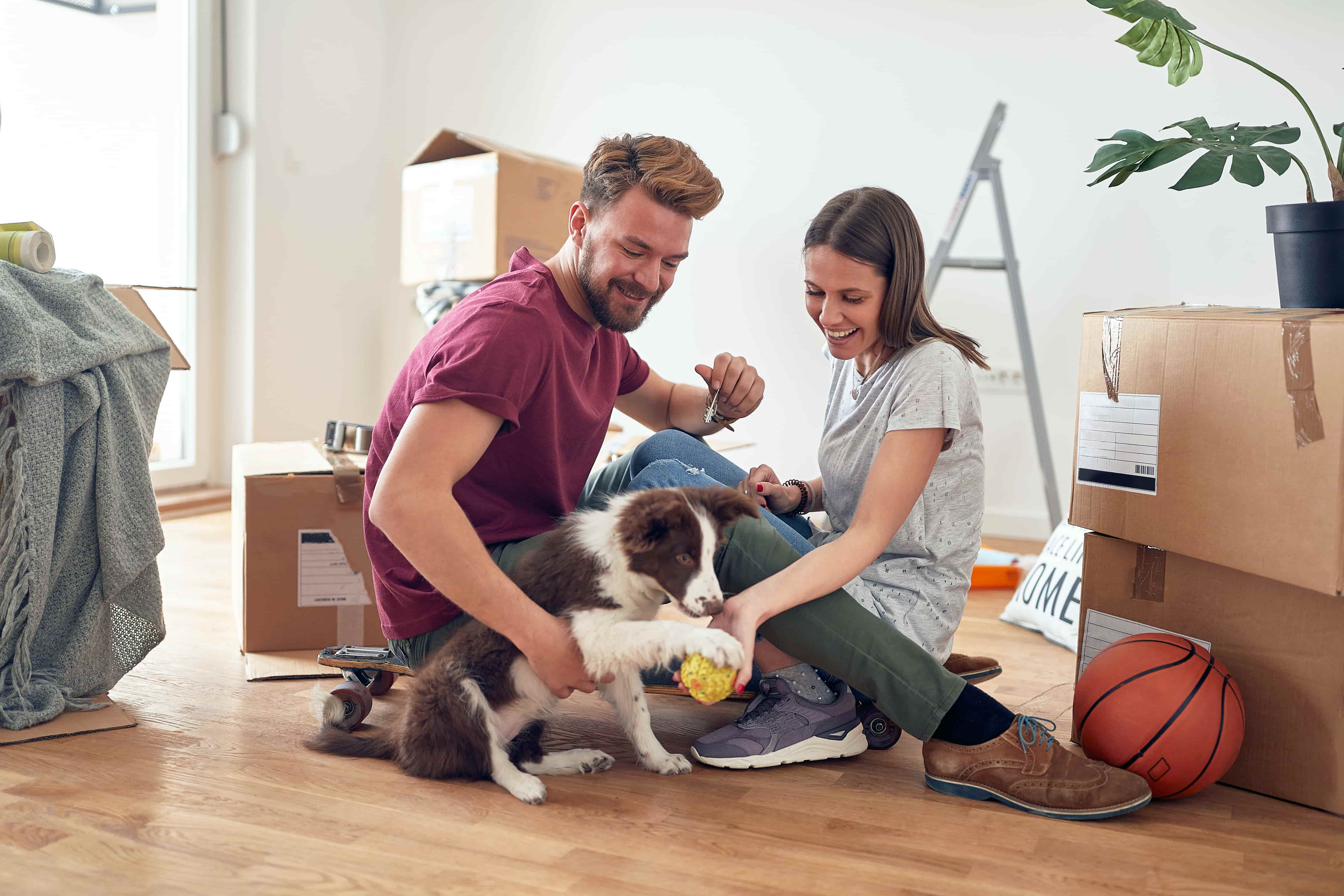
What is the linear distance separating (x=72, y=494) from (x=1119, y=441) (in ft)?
5.92

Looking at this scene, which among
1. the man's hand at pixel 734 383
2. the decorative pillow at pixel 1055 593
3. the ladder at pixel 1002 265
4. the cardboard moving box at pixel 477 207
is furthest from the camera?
the ladder at pixel 1002 265

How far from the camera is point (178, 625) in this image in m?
2.37

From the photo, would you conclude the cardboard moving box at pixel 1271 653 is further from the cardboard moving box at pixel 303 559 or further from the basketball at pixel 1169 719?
the cardboard moving box at pixel 303 559

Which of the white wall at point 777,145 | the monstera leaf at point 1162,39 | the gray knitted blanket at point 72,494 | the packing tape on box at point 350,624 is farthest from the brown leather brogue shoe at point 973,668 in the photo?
the white wall at point 777,145

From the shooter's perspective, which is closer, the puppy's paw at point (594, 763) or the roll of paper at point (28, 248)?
the puppy's paw at point (594, 763)

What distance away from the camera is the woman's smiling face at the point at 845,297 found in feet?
5.48

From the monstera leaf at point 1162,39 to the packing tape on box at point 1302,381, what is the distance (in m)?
0.62

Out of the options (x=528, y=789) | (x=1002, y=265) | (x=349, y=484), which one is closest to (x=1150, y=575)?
(x=528, y=789)

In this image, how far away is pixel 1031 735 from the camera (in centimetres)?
147

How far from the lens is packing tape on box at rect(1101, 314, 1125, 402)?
173 cm

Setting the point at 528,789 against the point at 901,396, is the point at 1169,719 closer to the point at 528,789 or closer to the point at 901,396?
the point at 901,396

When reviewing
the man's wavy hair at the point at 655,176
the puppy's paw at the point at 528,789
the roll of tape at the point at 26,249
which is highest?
the man's wavy hair at the point at 655,176

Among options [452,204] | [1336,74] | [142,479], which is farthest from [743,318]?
[142,479]

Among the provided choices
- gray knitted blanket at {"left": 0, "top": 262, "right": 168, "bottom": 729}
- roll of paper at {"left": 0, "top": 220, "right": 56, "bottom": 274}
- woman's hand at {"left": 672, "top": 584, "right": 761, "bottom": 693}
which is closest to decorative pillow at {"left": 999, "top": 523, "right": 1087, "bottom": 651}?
woman's hand at {"left": 672, "top": 584, "right": 761, "bottom": 693}
